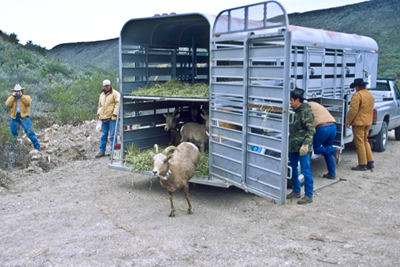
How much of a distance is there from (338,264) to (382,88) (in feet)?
30.6

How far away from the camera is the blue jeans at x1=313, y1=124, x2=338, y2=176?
834 cm

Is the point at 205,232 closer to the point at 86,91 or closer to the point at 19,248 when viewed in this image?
the point at 19,248

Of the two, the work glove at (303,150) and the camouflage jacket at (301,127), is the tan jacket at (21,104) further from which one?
the work glove at (303,150)

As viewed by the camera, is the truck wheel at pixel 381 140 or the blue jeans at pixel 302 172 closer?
the blue jeans at pixel 302 172

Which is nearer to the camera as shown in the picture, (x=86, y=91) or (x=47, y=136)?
(x=47, y=136)

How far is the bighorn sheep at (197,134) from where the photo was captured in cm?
870

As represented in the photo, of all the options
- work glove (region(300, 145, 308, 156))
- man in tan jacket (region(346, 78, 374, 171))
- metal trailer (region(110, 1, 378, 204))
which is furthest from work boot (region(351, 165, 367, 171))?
work glove (region(300, 145, 308, 156))

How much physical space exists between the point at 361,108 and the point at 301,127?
8.96ft

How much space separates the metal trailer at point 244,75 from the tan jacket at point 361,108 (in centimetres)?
25

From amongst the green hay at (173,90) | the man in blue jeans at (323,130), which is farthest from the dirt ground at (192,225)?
the green hay at (173,90)

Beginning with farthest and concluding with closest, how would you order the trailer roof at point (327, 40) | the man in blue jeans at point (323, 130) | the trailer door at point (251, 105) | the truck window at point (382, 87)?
1. the truck window at point (382, 87)
2. the trailer roof at point (327, 40)
3. the man in blue jeans at point (323, 130)
4. the trailer door at point (251, 105)

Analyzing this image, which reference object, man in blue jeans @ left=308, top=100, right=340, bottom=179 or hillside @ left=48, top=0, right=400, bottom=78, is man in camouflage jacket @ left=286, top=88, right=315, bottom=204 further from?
hillside @ left=48, top=0, right=400, bottom=78

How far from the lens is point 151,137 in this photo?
369 inches

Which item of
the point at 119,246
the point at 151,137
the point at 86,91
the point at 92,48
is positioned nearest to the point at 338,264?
the point at 119,246
